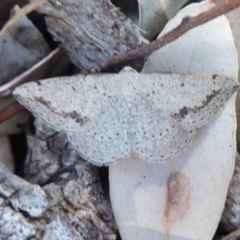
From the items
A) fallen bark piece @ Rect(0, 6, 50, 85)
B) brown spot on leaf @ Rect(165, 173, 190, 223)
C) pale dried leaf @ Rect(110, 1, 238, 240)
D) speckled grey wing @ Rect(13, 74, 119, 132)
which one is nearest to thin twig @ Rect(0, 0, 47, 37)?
fallen bark piece @ Rect(0, 6, 50, 85)

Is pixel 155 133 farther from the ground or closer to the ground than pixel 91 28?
closer to the ground

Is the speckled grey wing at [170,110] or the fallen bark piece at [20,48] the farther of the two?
the fallen bark piece at [20,48]

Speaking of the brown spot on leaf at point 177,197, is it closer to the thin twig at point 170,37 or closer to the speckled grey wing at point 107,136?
the speckled grey wing at point 107,136

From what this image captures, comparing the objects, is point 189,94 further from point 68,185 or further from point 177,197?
point 68,185

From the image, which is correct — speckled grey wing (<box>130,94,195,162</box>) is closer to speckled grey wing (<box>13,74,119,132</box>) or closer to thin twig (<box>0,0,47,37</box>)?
speckled grey wing (<box>13,74,119,132</box>)

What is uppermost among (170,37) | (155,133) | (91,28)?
(91,28)

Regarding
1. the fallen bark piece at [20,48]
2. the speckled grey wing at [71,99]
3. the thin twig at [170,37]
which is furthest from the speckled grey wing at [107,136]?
the fallen bark piece at [20,48]

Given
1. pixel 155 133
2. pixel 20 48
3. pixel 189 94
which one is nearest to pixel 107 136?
pixel 155 133
